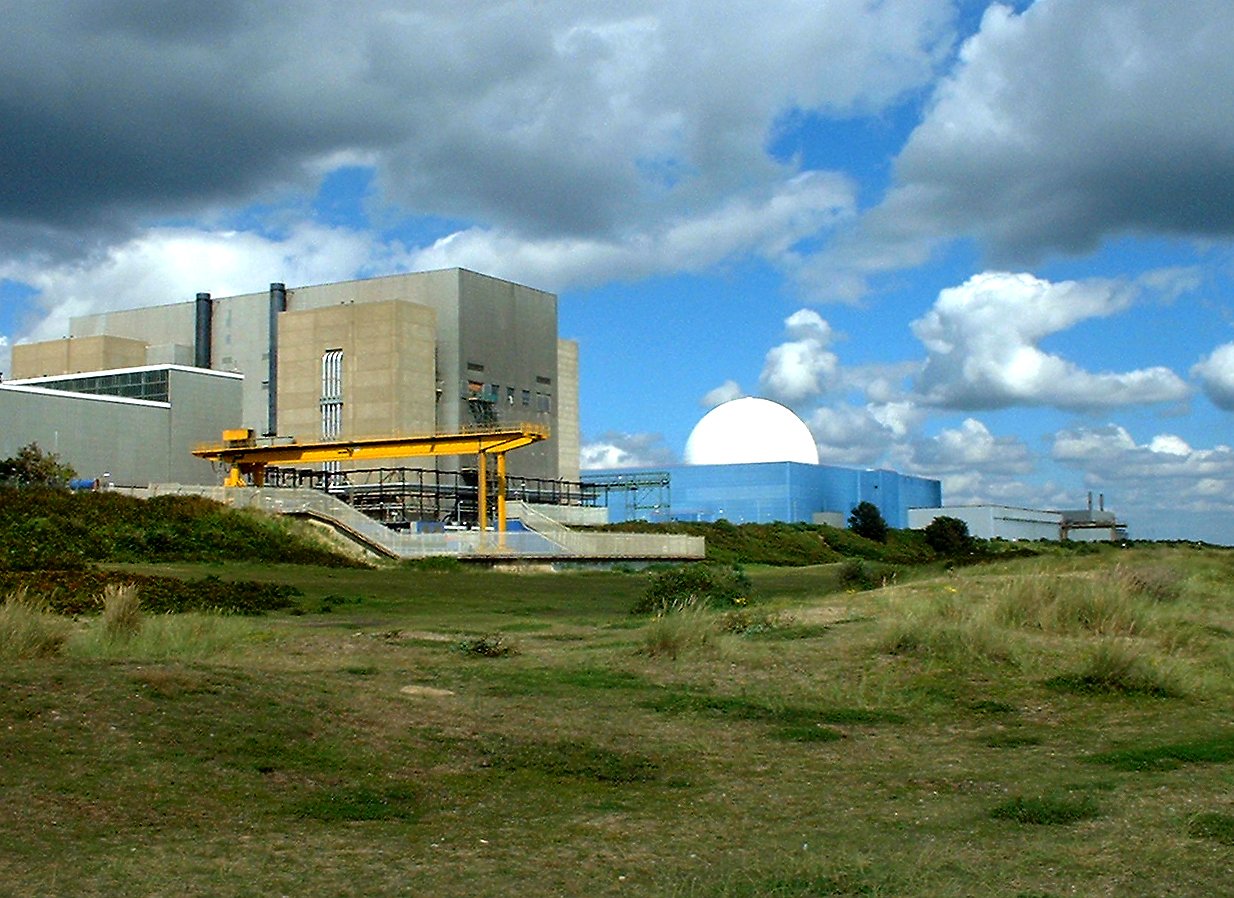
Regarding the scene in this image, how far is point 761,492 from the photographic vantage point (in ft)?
334

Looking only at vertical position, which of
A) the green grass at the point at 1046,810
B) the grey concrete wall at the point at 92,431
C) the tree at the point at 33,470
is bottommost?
the green grass at the point at 1046,810

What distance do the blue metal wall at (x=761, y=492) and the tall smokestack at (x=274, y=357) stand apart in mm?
28148

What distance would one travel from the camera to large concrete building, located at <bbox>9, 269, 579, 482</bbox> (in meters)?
86.2

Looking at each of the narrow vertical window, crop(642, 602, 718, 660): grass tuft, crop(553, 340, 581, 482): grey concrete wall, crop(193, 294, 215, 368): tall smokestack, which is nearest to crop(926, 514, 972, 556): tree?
crop(553, 340, 581, 482): grey concrete wall

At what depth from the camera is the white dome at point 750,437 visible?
10619 cm

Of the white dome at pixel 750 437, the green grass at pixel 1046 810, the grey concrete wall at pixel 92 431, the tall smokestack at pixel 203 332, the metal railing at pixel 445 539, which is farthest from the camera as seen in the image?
the white dome at pixel 750 437

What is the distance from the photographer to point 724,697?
14.3 meters

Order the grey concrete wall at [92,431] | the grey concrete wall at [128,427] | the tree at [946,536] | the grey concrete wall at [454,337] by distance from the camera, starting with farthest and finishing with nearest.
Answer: the tree at [946,536]
the grey concrete wall at [454,337]
the grey concrete wall at [128,427]
the grey concrete wall at [92,431]

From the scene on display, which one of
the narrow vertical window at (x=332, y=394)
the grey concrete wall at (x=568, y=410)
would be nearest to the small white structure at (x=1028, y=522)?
the grey concrete wall at (x=568, y=410)

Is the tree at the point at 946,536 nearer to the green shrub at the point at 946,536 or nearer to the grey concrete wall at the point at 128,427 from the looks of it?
the green shrub at the point at 946,536

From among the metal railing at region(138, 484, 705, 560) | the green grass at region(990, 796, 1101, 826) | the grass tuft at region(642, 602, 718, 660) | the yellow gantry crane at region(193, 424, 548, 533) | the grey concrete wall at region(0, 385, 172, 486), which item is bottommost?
the green grass at region(990, 796, 1101, 826)

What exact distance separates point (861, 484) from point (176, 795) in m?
106

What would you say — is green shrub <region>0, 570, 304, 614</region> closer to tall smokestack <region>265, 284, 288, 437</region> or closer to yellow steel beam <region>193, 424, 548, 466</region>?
yellow steel beam <region>193, 424, 548, 466</region>

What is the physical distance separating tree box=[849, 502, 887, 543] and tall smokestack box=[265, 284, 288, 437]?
43.2 meters
